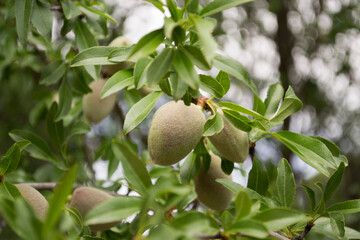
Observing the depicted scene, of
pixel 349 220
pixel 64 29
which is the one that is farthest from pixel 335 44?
pixel 64 29

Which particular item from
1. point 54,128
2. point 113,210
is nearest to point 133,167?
point 113,210

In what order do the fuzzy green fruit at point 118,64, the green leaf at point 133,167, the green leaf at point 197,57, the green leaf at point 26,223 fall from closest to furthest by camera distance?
the green leaf at point 26,223, the green leaf at point 133,167, the green leaf at point 197,57, the fuzzy green fruit at point 118,64

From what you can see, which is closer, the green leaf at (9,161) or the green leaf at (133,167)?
the green leaf at (133,167)

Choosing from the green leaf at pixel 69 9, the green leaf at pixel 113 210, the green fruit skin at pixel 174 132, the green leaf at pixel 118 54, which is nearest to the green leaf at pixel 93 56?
the green leaf at pixel 118 54

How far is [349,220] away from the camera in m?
1.88

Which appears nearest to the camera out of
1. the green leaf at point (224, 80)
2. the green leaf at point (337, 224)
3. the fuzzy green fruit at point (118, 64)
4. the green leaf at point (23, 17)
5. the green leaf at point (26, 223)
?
the green leaf at point (26, 223)

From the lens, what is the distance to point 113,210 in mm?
517

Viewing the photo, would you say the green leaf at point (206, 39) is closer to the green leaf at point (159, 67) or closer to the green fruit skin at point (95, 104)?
A: the green leaf at point (159, 67)

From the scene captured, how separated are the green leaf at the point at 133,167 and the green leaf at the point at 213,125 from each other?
0.21 metres

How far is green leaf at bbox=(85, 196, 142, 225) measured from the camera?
49 centimetres

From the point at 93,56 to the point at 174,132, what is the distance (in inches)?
8.7

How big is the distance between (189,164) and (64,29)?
0.49 m

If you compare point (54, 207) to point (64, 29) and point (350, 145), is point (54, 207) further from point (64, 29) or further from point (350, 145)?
point (350, 145)

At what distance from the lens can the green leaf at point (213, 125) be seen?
77cm
